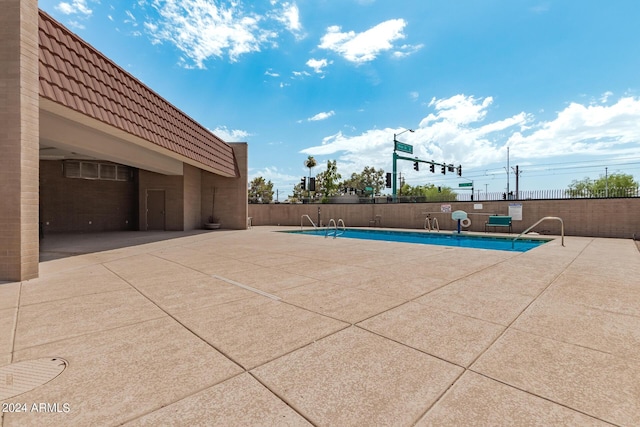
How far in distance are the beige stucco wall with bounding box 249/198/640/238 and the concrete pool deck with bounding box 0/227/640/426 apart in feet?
41.1

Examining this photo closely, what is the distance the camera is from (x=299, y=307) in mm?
4250

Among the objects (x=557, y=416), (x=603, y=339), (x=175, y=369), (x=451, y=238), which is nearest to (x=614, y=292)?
(x=603, y=339)

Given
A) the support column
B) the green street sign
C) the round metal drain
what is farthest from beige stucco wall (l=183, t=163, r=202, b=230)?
the green street sign

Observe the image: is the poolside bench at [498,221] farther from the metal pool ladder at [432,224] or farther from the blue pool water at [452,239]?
the metal pool ladder at [432,224]

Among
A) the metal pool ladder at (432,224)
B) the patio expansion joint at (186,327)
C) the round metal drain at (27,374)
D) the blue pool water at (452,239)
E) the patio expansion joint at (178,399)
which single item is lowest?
the blue pool water at (452,239)

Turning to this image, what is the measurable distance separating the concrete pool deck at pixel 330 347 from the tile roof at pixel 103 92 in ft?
15.2

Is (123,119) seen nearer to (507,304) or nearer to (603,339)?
(507,304)

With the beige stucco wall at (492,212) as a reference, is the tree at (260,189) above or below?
above

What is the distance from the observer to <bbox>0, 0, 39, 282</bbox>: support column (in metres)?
5.59

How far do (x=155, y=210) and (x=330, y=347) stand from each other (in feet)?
64.4

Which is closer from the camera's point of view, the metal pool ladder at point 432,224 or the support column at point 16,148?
the support column at point 16,148

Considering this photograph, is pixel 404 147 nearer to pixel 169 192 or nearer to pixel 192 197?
pixel 192 197

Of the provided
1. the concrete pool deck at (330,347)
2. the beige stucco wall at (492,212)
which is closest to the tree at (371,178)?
the beige stucco wall at (492,212)

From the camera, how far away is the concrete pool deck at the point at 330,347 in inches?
80.4
